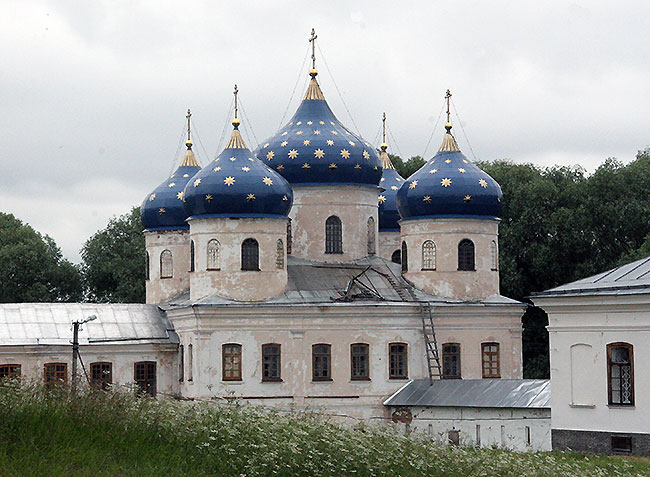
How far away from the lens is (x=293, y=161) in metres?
42.5

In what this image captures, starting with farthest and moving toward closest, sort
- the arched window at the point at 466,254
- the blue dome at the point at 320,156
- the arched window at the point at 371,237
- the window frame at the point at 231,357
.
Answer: the arched window at the point at 371,237 < the blue dome at the point at 320,156 < the arched window at the point at 466,254 < the window frame at the point at 231,357

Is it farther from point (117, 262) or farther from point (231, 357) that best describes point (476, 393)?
point (117, 262)

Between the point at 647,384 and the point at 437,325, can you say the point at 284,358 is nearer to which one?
the point at 437,325

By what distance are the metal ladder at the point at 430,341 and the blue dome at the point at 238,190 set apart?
5.21m

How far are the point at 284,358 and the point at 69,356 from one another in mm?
7091

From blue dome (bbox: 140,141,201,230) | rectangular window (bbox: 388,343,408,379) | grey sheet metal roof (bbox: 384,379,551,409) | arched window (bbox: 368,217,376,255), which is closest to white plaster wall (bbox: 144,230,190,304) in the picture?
blue dome (bbox: 140,141,201,230)

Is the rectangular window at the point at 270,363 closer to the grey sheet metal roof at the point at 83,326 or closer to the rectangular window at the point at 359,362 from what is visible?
the rectangular window at the point at 359,362

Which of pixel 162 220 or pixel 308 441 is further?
pixel 162 220

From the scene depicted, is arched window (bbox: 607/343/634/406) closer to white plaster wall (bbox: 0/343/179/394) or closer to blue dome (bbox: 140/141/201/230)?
white plaster wall (bbox: 0/343/179/394)

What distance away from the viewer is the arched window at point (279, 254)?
1549 inches

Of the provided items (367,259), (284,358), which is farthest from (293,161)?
(284,358)

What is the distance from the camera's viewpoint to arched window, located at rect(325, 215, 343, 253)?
42.7 metres

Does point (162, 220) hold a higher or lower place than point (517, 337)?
higher

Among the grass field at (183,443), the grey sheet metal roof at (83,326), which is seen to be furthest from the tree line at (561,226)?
the grass field at (183,443)
